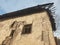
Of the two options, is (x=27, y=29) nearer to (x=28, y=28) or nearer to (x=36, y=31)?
(x=28, y=28)

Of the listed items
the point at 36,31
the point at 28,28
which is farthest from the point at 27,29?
the point at 36,31

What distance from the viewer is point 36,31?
326 inches

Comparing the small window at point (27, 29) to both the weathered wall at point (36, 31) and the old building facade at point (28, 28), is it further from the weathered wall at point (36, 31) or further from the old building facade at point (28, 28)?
the weathered wall at point (36, 31)

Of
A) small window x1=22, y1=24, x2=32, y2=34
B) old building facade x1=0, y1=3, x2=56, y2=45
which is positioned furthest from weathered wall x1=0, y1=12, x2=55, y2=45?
small window x1=22, y1=24, x2=32, y2=34

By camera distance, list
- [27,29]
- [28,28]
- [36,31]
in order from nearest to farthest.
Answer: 1. [36,31]
2. [27,29]
3. [28,28]

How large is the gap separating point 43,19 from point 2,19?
13.8 feet

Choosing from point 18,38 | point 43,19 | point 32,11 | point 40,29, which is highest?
point 32,11

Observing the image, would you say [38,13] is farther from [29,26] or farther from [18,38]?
[18,38]

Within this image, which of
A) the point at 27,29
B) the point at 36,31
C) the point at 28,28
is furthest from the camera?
the point at 28,28

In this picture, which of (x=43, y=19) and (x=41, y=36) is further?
(x=43, y=19)

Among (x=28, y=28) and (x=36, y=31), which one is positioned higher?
(x=28, y=28)

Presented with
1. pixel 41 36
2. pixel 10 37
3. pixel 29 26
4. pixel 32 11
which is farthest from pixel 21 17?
pixel 41 36

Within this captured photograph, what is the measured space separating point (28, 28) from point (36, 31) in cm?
116

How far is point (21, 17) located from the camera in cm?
1116
